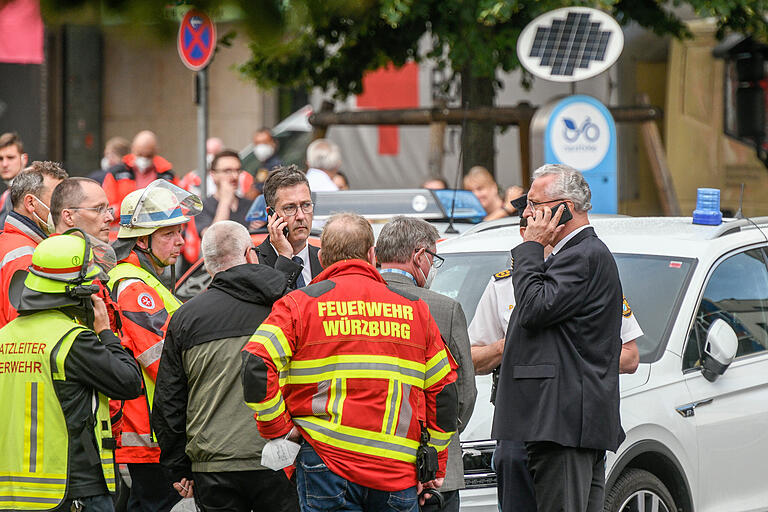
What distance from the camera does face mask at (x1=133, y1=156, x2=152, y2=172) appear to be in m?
10.5

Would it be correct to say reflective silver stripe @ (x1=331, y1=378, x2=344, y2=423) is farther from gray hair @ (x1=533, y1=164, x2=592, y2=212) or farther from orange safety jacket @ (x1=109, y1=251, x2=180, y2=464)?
gray hair @ (x1=533, y1=164, x2=592, y2=212)

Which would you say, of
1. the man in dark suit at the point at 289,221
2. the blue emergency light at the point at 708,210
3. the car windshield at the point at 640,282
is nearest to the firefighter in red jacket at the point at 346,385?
the man in dark suit at the point at 289,221

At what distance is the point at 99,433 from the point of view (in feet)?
14.3

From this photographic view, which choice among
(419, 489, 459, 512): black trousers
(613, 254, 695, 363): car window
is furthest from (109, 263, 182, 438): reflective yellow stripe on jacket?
(613, 254, 695, 363): car window

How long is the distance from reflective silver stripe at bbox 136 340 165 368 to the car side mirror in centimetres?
255

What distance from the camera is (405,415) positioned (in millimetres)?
4105

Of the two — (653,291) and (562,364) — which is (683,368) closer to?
(653,291)

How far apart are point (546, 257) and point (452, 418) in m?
1.15

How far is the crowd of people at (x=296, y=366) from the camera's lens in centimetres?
405

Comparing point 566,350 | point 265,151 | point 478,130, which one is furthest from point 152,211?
point 265,151

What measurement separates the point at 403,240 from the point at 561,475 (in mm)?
1092

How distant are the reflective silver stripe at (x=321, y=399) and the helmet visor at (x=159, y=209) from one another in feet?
4.68

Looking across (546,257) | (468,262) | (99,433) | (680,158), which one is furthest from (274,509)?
(680,158)

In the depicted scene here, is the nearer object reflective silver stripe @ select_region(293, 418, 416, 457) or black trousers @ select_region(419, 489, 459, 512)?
reflective silver stripe @ select_region(293, 418, 416, 457)
